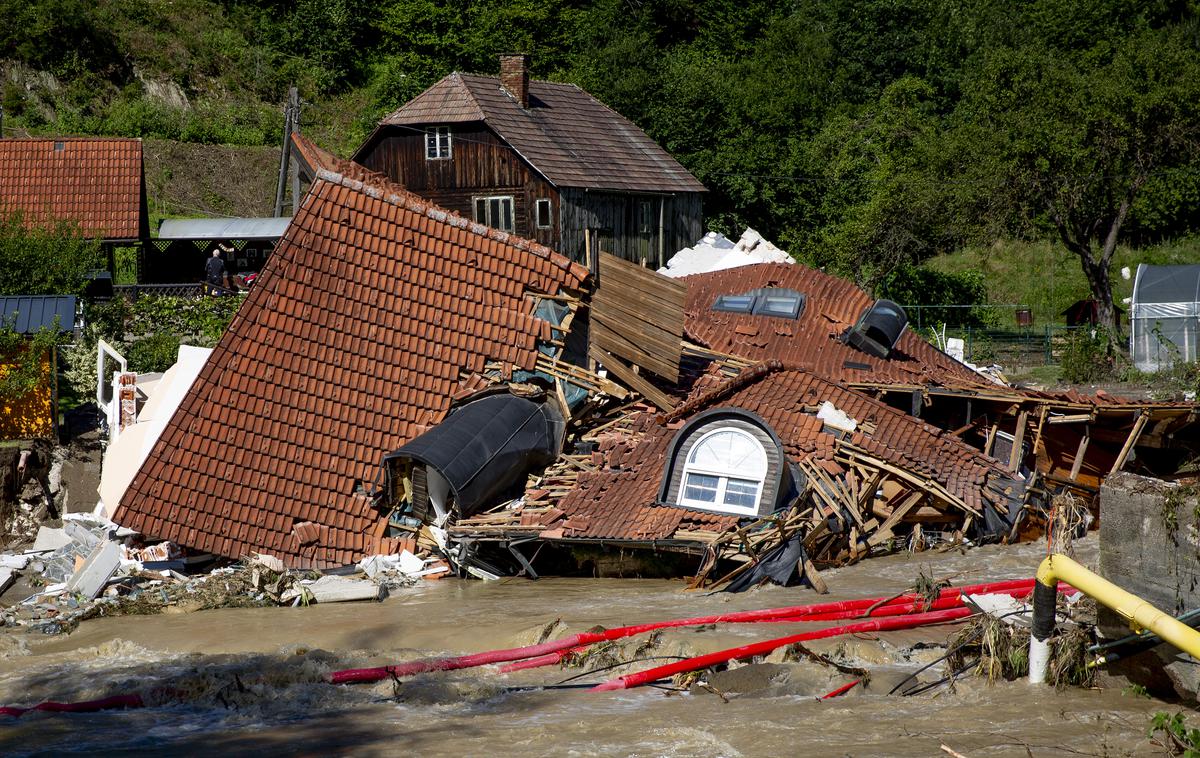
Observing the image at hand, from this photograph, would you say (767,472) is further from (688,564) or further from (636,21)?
(636,21)

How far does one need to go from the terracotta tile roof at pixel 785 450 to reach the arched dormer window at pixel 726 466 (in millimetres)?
281

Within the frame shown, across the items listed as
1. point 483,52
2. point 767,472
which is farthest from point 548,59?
point 767,472

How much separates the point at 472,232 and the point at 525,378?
234cm

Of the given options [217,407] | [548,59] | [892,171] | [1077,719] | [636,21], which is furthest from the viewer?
[636,21]

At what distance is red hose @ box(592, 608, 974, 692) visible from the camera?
10.7 m

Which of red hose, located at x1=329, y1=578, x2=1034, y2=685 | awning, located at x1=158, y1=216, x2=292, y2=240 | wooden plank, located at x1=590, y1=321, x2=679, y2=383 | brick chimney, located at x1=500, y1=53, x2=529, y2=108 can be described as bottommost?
red hose, located at x1=329, y1=578, x2=1034, y2=685

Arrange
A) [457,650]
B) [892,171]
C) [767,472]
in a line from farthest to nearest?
[892,171]
[767,472]
[457,650]

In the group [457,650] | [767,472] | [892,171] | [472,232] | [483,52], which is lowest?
[457,650]

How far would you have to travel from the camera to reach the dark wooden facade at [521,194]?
34.6 meters

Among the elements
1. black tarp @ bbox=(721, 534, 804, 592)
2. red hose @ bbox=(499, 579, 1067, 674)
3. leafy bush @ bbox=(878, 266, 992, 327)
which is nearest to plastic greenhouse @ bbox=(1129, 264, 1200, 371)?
Result: leafy bush @ bbox=(878, 266, 992, 327)

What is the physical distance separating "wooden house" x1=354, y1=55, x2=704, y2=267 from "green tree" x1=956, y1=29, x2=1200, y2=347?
10063 mm

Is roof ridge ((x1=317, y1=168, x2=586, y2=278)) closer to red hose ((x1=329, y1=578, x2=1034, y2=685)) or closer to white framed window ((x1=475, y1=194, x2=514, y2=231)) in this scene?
red hose ((x1=329, y1=578, x2=1034, y2=685))

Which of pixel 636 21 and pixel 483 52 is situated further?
pixel 636 21

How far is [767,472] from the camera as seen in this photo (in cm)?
1520
